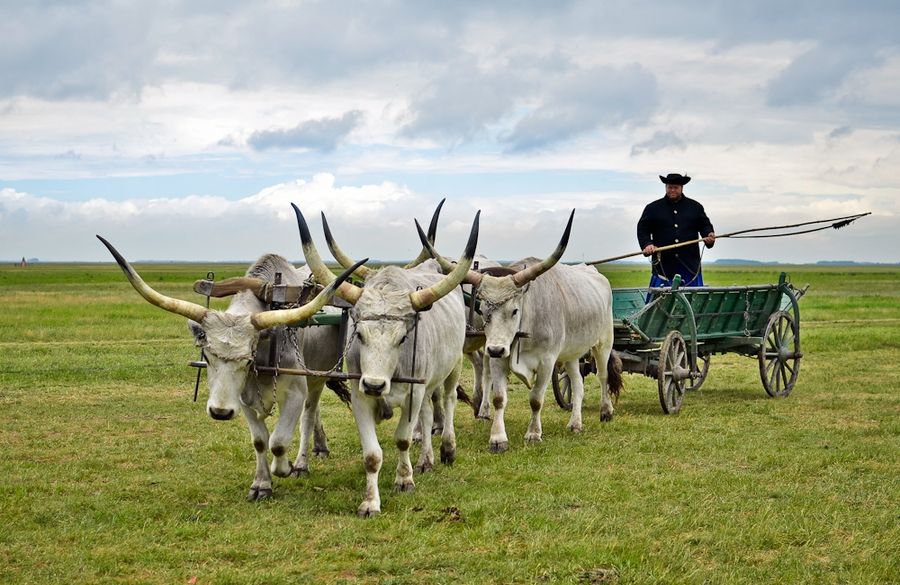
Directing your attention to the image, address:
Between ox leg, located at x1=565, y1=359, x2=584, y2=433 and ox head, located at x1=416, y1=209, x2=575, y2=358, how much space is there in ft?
6.14

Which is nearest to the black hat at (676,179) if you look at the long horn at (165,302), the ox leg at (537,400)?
the ox leg at (537,400)

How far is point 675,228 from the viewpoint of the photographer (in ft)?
46.9

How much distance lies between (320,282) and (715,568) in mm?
4036

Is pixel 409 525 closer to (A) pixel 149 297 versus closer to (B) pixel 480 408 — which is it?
(A) pixel 149 297

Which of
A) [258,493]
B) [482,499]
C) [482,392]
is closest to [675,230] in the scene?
[482,392]

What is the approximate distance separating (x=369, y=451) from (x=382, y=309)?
3.78ft

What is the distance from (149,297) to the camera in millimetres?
7738

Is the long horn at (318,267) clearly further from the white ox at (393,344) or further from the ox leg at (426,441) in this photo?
the ox leg at (426,441)

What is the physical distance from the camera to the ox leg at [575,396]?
11773 mm

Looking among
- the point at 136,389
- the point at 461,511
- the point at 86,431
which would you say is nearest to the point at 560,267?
the point at 461,511

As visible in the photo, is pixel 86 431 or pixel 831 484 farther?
pixel 86 431

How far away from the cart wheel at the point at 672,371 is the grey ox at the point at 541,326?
2.08ft

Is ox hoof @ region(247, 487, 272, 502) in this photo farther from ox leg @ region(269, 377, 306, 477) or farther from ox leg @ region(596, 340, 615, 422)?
ox leg @ region(596, 340, 615, 422)

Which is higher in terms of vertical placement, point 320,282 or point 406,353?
point 320,282
